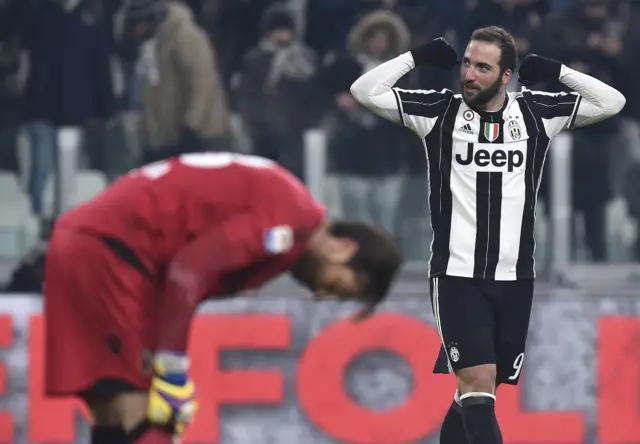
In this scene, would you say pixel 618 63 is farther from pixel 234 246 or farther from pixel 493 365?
pixel 234 246

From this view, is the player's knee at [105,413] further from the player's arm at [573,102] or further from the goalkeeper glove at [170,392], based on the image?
the player's arm at [573,102]

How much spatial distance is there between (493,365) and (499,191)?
751 mm

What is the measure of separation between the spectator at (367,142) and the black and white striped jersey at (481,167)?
3.26 m

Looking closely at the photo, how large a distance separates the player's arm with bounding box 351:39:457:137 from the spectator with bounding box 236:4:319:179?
3184 mm

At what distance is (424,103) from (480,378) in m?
1.22

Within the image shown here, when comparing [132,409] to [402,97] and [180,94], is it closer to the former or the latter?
[402,97]

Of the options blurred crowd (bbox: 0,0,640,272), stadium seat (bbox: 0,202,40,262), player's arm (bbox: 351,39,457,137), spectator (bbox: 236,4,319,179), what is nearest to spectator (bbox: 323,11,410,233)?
blurred crowd (bbox: 0,0,640,272)

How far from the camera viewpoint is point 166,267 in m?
5.61

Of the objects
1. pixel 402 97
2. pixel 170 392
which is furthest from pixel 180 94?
pixel 170 392

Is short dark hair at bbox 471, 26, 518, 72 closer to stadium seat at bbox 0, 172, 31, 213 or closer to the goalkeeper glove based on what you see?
the goalkeeper glove

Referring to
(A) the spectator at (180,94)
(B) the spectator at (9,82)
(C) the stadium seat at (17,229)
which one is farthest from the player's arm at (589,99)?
(B) the spectator at (9,82)

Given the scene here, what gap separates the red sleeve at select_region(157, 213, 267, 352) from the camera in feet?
16.8

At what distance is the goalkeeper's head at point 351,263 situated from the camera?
527cm

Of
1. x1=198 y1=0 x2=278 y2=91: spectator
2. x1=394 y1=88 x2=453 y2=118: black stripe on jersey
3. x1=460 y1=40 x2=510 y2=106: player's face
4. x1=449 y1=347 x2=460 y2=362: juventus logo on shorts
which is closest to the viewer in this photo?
x1=460 y1=40 x2=510 y2=106: player's face
